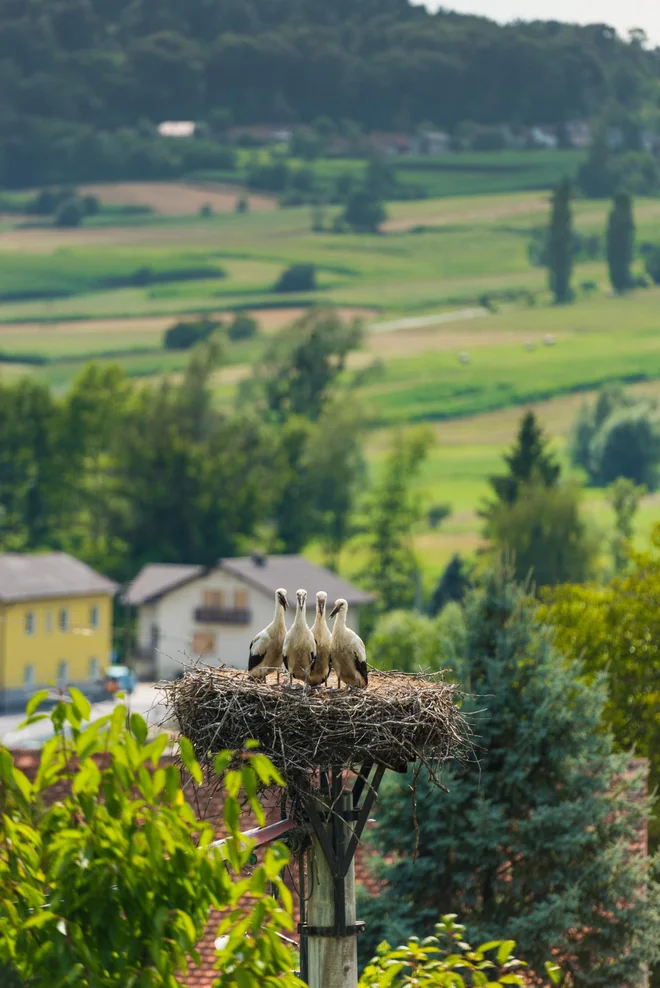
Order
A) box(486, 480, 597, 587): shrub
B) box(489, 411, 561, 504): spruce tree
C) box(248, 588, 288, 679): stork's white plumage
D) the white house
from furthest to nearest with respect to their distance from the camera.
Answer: the white house → box(489, 411, 561, 504): spruce tree → box(486, 480, 597, 587): shrub → box(248, 588, 288, 679): stork's white plumage

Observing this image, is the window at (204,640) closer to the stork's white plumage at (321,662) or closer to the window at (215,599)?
the window at (215,599)

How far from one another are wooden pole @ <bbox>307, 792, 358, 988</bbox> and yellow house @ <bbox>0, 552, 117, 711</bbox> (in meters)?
81.0

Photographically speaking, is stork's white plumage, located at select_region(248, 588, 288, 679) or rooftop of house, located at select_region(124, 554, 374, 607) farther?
rooftop of house, located at select_region(124, 554, 374, 607)

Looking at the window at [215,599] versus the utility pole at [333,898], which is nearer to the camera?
the utility pole at [333,898]

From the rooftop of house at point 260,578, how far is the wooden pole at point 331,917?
275 feet

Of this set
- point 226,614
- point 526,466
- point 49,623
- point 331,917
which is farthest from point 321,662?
point 226,614

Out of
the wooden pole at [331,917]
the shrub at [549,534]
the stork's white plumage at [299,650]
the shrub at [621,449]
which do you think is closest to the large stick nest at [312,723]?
the stork's white plumage at [299,650]

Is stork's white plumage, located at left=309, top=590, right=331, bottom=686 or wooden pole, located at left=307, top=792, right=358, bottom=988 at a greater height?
stork's white plumage, located at left=309, top=590, right=331, bottom=686

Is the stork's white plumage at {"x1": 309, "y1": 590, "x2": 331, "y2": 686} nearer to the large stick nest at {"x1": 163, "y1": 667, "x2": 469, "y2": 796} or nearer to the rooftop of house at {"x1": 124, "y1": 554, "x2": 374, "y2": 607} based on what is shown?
the large stick nest at {"x1": 163, "y1": 667, "x2": 469, "y2": 796}

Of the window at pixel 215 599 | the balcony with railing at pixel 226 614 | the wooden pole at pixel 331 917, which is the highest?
the wooden pole at pixel 331 917

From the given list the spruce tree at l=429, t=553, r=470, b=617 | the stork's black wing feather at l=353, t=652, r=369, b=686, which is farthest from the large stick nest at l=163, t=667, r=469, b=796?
the spruce tree at l=429, t=553, r=470, b=617

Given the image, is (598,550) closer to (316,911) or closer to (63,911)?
(316,911)

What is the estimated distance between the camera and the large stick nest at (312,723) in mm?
13430

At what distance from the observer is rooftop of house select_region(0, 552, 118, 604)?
97.2 metres
